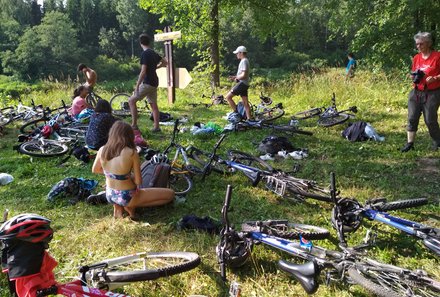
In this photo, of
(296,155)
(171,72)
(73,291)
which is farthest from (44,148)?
(171,72)

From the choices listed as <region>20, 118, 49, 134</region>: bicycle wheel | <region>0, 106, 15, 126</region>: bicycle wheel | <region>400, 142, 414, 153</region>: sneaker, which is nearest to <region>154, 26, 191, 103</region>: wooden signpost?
<region>20, 118, 49, 134</region>: bicycle wheel

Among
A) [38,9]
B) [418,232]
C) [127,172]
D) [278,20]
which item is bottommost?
[418,232]

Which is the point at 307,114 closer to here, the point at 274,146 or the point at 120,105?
the point at 274,146

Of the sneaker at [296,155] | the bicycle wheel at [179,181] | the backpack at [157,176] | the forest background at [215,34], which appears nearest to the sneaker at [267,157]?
the sneaker at [296,155]

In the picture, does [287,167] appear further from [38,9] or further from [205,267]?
[38,9]

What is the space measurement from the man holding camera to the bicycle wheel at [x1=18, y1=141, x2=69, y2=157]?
664cm

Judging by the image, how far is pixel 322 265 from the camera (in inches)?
114

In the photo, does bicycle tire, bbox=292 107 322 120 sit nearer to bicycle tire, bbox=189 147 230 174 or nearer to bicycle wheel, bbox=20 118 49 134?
bicycle tire, bbox=189 147 230 174

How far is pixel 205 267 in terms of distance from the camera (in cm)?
339

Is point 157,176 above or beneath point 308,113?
beneath

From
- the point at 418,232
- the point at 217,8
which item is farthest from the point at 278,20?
the point at 418,232

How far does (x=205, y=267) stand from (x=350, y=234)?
164 cm

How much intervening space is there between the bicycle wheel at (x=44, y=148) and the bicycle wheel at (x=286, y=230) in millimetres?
4944

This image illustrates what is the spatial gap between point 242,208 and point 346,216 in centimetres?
138
